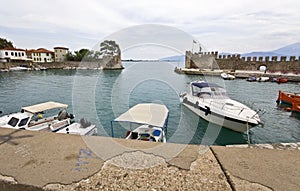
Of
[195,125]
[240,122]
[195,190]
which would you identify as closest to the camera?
[195,190]

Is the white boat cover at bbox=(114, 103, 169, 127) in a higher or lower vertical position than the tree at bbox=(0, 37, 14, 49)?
lower

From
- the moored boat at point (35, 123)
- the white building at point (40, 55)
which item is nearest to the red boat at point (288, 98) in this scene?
the moored boat at point (35, 123)

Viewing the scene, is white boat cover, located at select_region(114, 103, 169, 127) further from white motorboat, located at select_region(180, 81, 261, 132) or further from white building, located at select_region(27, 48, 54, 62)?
white building, located at select_region(27, 48, 54, 62)

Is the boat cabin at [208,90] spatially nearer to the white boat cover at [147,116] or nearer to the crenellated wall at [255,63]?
the white boat cover at [147,116]

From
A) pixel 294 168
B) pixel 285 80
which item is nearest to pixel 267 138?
pixel 294 168

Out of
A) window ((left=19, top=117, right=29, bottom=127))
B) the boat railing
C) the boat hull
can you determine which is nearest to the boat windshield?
the boat railing

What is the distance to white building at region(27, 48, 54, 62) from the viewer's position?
247 ft

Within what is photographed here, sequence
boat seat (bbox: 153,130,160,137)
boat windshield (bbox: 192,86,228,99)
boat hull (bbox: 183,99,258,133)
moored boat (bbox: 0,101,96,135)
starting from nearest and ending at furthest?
boat seat (bbox: 153,130,160,137), boat hull (bbox: 183,99,258,133), moored boat (bbox: 0,101,96,135), boat windshield (bbox: 192,86,228,99)

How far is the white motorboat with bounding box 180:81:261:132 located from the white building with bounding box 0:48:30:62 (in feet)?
253

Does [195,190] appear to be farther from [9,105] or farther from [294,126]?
[9,105]

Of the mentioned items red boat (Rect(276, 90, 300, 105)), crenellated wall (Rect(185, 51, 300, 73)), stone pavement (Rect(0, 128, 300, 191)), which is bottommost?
red boat (Rect(276, 90, 300, 105))

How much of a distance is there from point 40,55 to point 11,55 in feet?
43.4

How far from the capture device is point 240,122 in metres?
7.86

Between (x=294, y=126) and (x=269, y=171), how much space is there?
1195cm
